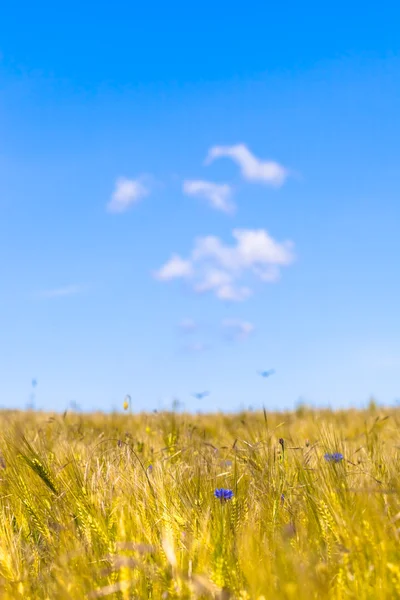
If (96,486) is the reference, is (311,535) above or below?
below

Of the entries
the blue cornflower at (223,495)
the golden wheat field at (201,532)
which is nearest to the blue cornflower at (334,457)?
the golden wheat field at (201,532)

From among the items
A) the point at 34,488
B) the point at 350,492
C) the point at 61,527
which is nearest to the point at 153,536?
the point at 61,527

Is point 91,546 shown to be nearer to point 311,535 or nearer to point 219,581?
point 219,581

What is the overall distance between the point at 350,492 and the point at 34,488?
54.4 inches

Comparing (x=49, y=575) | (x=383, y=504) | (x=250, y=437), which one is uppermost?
(x=250, y=437)

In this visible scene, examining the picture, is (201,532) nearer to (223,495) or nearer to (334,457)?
(223,495)

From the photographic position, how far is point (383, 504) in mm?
2238

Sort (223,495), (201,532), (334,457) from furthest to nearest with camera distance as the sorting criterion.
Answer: (334,457) → (223,495) → (201,532)

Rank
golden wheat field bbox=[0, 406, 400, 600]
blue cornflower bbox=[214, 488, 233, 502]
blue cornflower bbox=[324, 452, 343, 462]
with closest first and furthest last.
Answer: golden wheat field bbox=[0, 406, 400, 600], blue cornflower bbox=[214, 488, 233, 502], blue cornflower bbox=[324, 452, 343, 462]

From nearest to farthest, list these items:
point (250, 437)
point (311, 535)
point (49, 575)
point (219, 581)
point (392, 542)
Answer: point (219, 581), point (392, 542), point (49, 575), point (311, 535), point (250, 437)

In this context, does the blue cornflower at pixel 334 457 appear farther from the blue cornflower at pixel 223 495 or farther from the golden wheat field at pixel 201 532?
the blue cornflower at pixel 223 495

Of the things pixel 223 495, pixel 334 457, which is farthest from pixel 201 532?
pixel 334 457

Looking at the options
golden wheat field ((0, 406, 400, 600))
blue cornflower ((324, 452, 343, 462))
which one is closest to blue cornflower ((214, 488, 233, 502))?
golden wheat field ((0, 406, 400, 600))

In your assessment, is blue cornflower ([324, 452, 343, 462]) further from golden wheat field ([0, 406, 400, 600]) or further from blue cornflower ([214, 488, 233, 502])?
blue cornflower ([214, 488, 233, 502])
